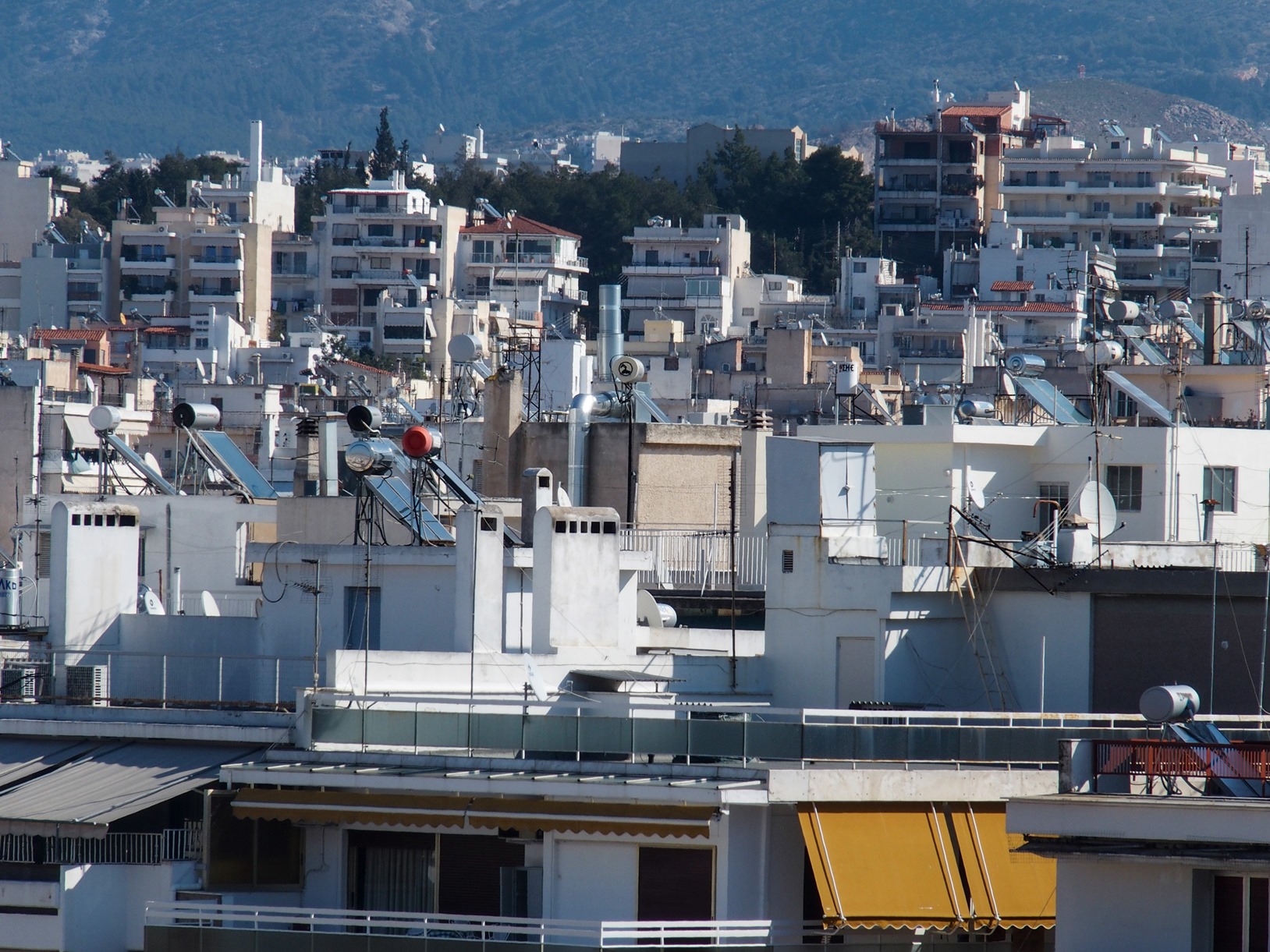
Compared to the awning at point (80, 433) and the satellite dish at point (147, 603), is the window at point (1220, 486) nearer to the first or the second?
the satellite dish at point (147, 603)

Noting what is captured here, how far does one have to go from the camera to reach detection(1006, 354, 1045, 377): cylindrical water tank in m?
47.8

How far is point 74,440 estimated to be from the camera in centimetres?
5872

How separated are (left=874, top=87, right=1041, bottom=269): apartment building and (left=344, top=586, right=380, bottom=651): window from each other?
356 ft

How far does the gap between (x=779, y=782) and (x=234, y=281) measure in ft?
361

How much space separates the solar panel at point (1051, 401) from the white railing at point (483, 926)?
63.6 feet

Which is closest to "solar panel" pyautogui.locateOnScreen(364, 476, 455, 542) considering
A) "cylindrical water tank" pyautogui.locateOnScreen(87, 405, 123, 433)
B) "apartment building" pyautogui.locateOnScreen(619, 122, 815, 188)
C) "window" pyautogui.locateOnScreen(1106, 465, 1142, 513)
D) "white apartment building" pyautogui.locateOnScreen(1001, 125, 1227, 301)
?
"cylindrical water tank" pyautogui.locateOnScreen(87, 405, 123, 433)

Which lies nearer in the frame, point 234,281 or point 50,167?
point 234,281

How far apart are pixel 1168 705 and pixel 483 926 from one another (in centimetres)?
587

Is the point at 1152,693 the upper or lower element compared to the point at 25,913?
upper

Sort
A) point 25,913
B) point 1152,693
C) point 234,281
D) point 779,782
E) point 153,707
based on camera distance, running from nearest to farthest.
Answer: point 1152,693 < point 779,782 < point 25,913 < point 153,707 < point 234,281

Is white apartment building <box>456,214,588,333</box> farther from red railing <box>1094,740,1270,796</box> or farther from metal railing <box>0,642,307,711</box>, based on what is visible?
red railing <box>1094,740,1270,796</box>

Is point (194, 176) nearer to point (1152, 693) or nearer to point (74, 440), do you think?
point (74, 440)

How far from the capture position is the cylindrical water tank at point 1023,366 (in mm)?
47812

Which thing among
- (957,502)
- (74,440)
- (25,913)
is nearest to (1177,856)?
(25,913)
